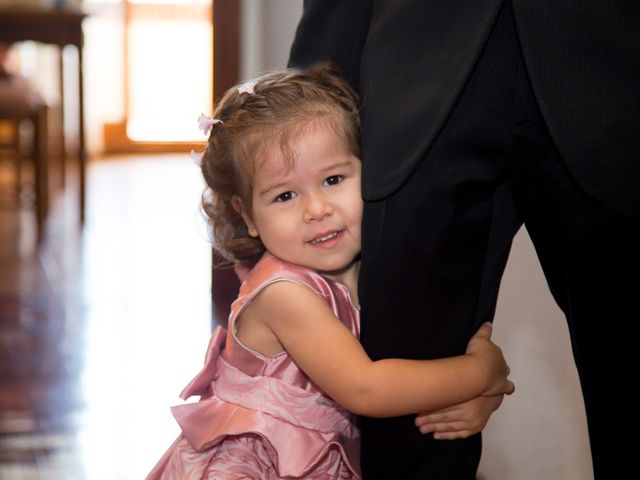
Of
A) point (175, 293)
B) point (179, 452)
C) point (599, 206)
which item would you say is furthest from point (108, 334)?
point (599, 206)

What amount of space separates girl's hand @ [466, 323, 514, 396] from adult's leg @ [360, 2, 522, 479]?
0.03 meters

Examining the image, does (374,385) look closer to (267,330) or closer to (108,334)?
(267,330)

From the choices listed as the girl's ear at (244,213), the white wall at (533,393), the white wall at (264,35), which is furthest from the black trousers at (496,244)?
the white wall at (264,35)

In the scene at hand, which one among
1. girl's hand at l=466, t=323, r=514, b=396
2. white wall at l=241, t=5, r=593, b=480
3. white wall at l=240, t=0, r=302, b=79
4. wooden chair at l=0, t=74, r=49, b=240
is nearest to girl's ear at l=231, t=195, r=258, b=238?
girl's hand at l=466, t=323, r=514, b=396

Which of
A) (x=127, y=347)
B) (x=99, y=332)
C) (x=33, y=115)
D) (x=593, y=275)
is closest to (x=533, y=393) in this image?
(x=593, y=275)

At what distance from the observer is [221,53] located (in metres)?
2.82

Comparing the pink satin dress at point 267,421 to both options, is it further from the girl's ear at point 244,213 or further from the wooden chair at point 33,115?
the wooden chair at point 33,115

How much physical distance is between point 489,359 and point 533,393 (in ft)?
2.00

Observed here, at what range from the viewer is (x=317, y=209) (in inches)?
54.4

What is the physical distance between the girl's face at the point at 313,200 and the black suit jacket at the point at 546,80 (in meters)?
0.12

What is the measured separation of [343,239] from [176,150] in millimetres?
5834

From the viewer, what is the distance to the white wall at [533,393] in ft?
5.89

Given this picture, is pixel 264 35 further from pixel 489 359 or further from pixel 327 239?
pixel 489 359

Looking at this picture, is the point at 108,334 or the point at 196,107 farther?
the point at 196,107
